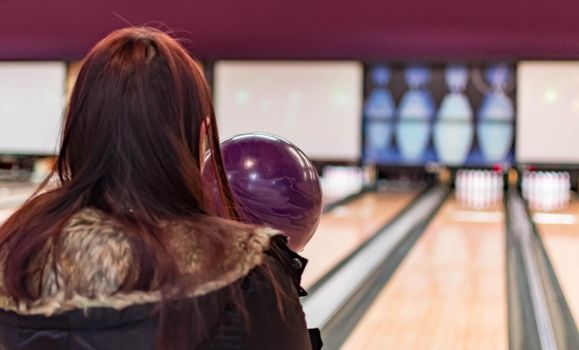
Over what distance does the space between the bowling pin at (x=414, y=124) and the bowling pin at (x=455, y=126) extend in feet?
0.35

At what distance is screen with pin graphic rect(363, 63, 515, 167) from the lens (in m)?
8.17

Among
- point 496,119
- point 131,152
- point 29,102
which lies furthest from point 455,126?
point 131,152

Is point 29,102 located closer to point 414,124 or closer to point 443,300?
point 414,124

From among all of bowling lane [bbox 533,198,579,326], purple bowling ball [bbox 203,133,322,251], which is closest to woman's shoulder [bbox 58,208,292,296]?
purple bowling ball [bbox 203,133,322,251]

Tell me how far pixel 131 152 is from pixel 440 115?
7620 mm

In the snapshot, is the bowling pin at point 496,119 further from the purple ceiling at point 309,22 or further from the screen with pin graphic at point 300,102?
the purple ceiling at point 309,22

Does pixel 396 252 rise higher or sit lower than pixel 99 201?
→ lower

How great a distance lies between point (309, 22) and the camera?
1896mm

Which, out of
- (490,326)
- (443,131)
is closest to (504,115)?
(443,131)

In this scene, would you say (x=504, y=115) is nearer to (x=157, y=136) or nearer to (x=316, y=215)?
(x=316, y=215)

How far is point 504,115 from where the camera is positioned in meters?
8.15

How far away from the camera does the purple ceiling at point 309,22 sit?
1788 millimetres

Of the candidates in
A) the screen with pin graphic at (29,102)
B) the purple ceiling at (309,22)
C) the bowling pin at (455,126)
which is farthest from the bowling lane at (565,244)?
the screen with pin graphic at (29,102)

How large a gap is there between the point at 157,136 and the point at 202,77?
0.09 meters
